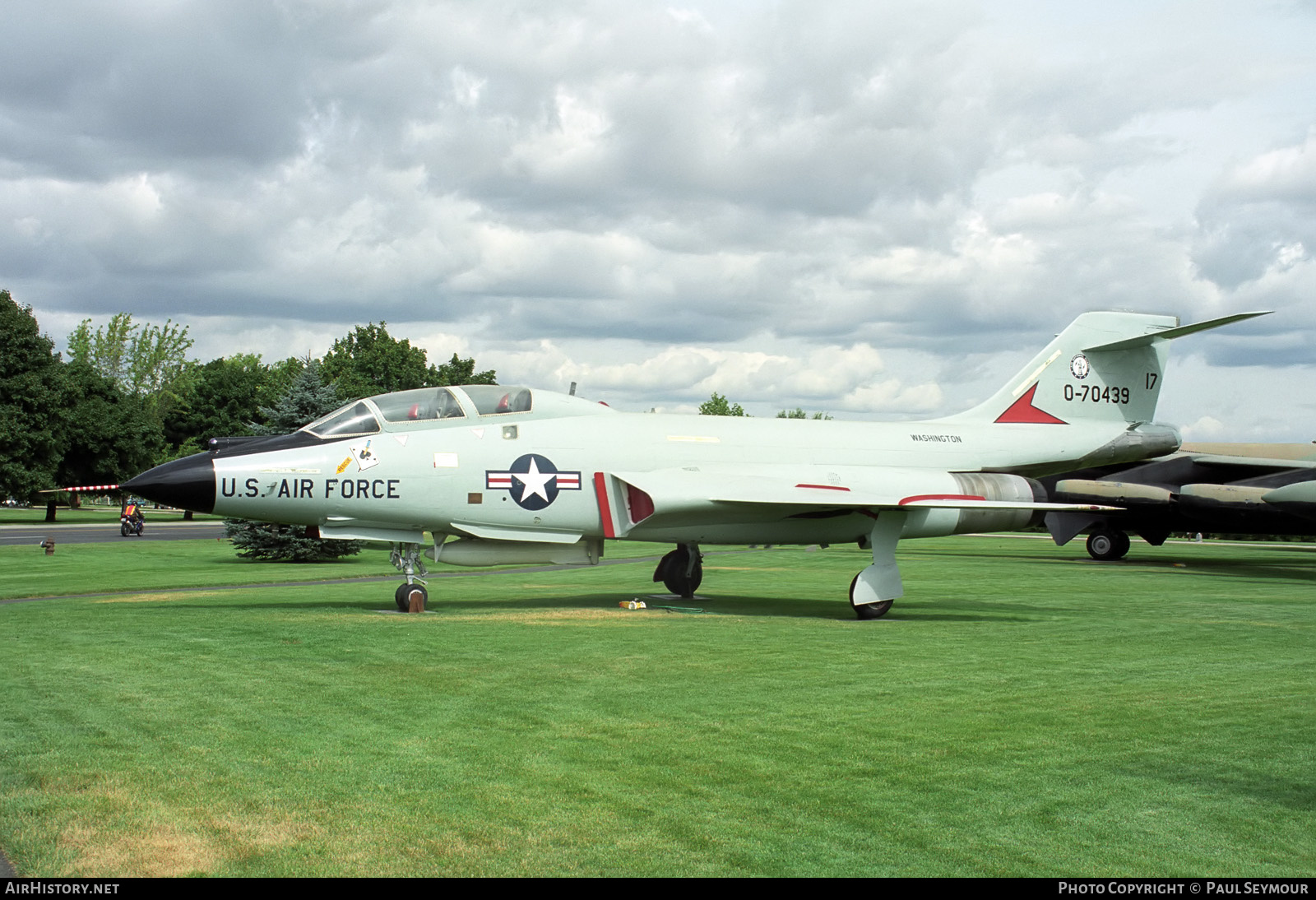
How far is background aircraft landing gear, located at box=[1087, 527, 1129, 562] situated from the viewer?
105 feet

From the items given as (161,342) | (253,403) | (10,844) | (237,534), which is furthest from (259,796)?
(161,342)

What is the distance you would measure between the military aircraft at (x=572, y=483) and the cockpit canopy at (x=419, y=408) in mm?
22

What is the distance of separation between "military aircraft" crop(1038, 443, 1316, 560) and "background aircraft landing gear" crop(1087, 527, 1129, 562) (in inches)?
1.0

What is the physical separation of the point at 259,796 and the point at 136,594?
45.2ft

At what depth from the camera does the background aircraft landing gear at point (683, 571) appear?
683 inches

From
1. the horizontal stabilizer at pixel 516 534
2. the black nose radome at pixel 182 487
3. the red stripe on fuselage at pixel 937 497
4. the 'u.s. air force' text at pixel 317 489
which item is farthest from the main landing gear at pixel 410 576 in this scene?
the red stripe on fuselage at pixel 937 497

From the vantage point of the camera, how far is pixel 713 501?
1455 centimetres

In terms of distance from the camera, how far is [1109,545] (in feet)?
106

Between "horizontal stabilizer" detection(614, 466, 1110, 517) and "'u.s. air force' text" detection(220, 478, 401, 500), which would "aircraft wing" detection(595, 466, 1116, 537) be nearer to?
"horizontal stabilizer" detection(614, 466, 1110, 517)

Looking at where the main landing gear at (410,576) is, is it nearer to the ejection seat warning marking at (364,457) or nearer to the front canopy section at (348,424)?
the ejection seat warning marking at (364,457)

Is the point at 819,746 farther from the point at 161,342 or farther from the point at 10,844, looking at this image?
the point at 161,342

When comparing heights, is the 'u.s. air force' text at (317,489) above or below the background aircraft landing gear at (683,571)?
above

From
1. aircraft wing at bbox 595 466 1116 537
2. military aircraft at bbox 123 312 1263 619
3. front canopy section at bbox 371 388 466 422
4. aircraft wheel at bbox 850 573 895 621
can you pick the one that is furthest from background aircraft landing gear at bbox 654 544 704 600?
front canopy section at bbox 371 388 466 422

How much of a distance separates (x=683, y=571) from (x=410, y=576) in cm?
453
